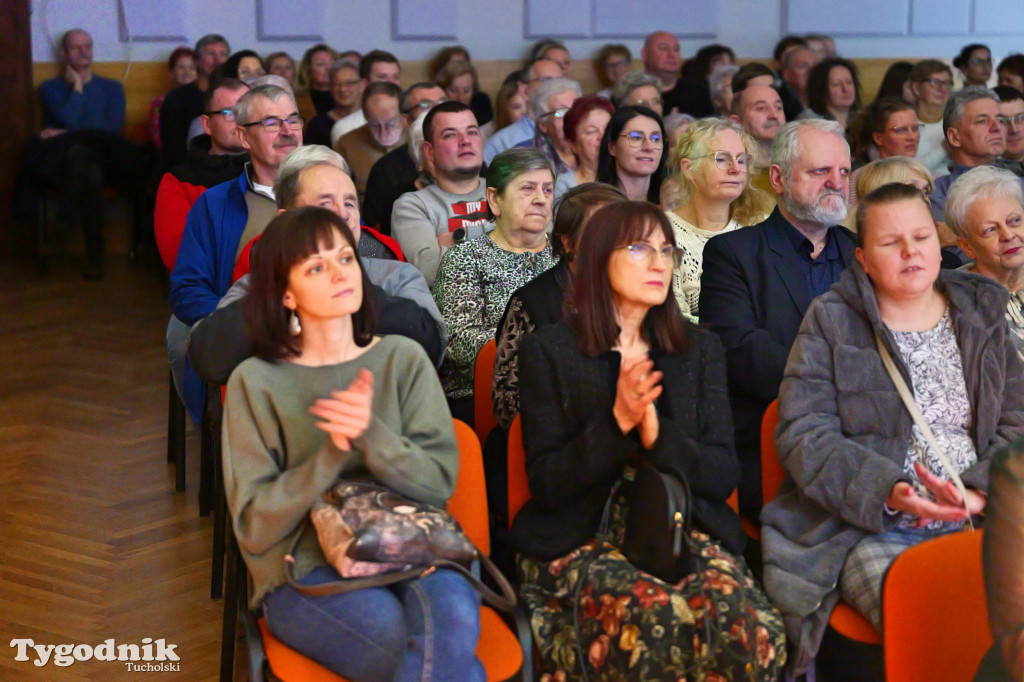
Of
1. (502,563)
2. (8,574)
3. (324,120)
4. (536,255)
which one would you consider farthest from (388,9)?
(502,563)

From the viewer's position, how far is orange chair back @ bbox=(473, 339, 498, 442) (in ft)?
9.76

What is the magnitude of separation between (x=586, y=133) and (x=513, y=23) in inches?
156

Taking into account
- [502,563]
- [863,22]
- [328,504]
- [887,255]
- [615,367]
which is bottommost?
[502,563]

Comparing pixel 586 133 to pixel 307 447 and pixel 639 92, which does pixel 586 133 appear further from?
pixel 307 447

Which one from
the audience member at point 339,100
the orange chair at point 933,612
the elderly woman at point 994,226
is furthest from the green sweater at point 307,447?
the audience member at point 339,100

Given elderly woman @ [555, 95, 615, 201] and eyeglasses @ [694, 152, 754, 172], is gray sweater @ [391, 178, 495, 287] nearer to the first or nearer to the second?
elderly woman @ [555, 95, 615, 201]

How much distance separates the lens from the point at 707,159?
362cm

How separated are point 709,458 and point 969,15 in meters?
8.17

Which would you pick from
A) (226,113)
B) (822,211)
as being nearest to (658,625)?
(822,211)

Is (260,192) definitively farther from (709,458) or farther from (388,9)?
(388,9)

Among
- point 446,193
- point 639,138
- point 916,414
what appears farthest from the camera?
point 639,138

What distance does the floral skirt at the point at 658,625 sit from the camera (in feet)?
7.03

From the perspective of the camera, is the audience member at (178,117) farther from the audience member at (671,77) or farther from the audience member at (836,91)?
the audience member at (836,91)

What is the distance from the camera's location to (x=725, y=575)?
2.24 meters
